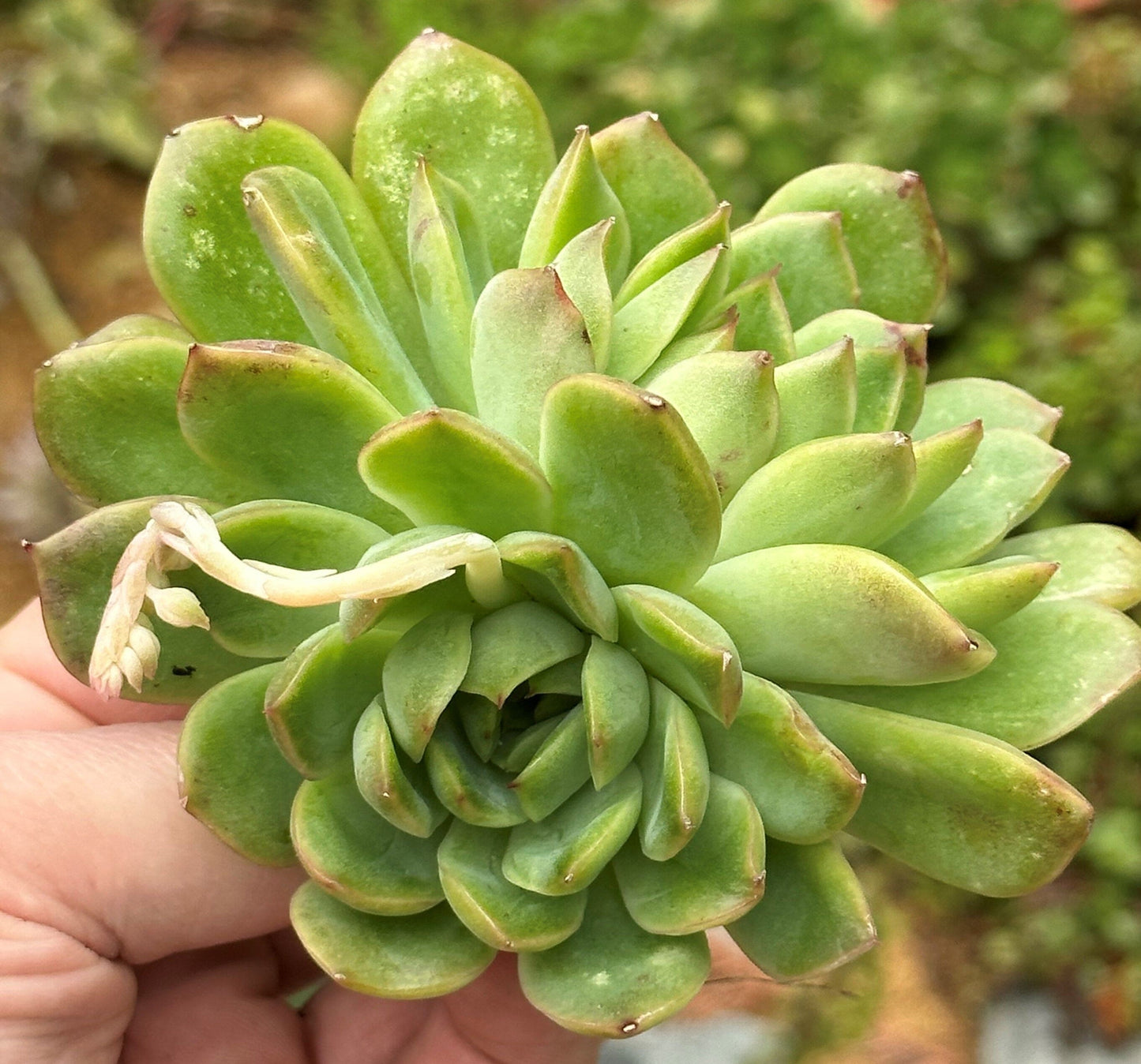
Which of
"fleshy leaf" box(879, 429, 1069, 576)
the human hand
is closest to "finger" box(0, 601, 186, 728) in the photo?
the human hand

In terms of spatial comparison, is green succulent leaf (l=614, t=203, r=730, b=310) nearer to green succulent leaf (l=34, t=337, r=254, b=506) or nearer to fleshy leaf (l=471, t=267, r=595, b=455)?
fleshy leaf (l=471, t=267, r=595, b=455)

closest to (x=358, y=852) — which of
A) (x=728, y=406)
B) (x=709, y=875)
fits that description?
(x=709, y=875)

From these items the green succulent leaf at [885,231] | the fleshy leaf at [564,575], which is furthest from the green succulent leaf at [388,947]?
the green succulent leaf at [885,231]

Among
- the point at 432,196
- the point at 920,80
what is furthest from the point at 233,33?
the point at 432,196

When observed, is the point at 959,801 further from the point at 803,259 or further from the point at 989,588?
the point at 803,259

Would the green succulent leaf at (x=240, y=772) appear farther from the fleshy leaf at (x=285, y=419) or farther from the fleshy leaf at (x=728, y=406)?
the fleshy leaf at (x=728, y=406)

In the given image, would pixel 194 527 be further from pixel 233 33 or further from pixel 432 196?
pixel 233 33

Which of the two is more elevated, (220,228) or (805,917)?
(220,228)
